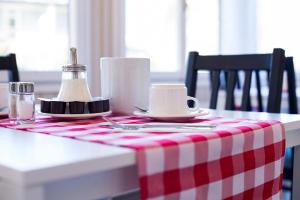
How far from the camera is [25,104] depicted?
39.9 inches

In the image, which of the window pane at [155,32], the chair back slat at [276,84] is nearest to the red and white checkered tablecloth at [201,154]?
the chair back slat at [276,84]

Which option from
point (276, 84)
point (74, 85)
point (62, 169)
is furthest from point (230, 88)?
point (62, 169)

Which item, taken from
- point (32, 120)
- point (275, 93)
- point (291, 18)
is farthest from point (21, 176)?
point (291, 18)

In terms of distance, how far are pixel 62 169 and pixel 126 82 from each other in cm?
59

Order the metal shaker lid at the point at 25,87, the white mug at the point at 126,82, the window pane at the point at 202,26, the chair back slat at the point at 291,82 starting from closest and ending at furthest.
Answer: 1. the metal shaker lid at the point at 25,87
2. the white mug at the point at 126,82
3. the chair back slat at the point at 291,82
4. the window pane at the point at 202,26

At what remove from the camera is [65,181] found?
2.06ft

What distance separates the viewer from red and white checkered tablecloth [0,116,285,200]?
69cm

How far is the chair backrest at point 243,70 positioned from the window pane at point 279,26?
1.56 metres

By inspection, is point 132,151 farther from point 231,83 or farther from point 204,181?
point 231,83

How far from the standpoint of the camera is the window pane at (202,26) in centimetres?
322

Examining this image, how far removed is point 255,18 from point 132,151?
276 centimetres

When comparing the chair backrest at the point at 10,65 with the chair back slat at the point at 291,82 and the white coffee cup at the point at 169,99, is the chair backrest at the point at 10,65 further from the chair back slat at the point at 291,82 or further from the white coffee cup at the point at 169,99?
the chair back slat at the point at 291,82

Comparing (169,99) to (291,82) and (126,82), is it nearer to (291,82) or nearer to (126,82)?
(126,82)

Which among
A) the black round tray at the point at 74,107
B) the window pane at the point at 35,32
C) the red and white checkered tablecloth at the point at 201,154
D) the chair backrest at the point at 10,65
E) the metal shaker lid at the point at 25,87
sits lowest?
the red and white checkered tablecloth at the point at 201,154
